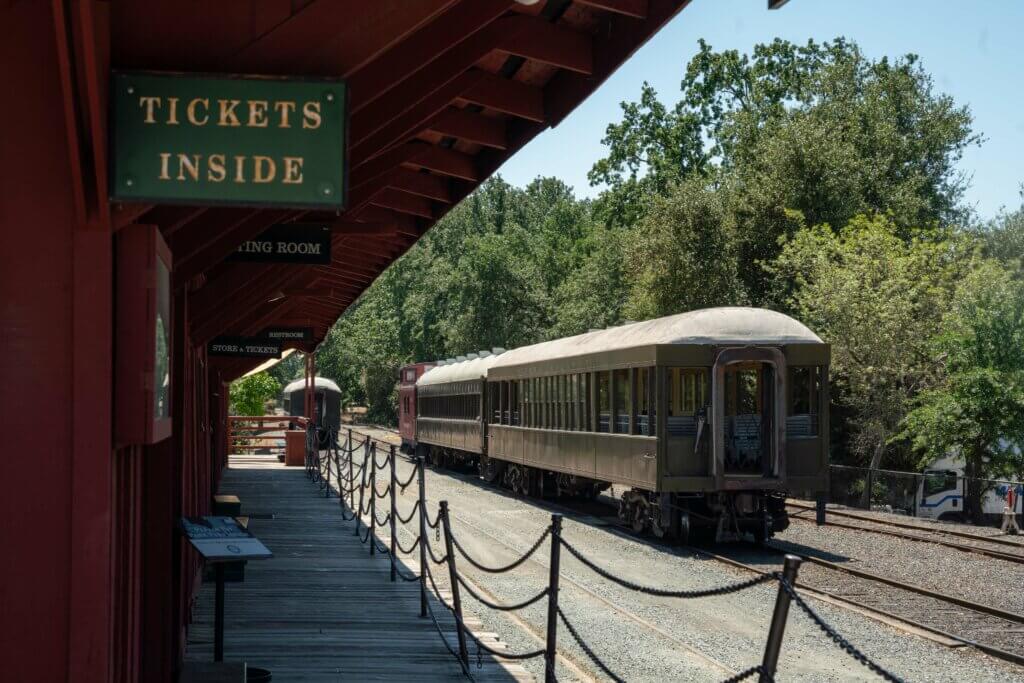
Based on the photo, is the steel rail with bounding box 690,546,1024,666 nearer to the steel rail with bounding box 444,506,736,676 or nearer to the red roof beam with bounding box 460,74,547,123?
the steel rail with bounding box 444,506,736,676

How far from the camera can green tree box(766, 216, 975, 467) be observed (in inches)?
1196

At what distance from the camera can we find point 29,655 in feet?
14.3

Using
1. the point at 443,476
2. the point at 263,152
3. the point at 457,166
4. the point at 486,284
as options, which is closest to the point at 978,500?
the point at 443,476

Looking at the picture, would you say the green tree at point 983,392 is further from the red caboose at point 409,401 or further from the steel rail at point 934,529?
the red caboose at point 409,401

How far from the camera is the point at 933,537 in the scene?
18766mm

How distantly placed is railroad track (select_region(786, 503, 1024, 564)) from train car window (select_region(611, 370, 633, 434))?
4162mm

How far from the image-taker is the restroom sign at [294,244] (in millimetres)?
9781

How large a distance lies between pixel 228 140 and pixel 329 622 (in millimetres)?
6379

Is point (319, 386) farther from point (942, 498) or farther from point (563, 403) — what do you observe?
point (942, 498)

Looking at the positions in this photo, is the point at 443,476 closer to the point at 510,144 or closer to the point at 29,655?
the point at 510,144

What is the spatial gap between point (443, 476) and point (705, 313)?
17932 mm

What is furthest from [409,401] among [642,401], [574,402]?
[642,401]

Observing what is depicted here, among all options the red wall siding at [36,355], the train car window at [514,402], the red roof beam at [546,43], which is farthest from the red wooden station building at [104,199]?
the train car window at [514,402]

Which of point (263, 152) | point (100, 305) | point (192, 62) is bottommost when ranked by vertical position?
point (100, 305)
